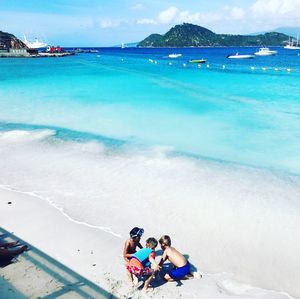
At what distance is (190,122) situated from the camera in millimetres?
25047

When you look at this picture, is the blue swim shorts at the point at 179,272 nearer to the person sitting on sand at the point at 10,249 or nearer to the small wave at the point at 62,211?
the small wave at the point at 62,211

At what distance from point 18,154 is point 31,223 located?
7670mm

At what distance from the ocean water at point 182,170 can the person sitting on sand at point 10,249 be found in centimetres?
217

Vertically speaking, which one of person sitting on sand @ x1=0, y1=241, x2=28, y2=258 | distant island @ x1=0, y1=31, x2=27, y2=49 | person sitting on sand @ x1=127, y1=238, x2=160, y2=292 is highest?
distant island @ x1=0, y1=31, x2=27, y2=49

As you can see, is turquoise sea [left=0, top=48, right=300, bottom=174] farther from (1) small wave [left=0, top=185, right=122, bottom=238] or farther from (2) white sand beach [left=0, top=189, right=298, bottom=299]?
(2) white sand beach [left=0, top=189, right=298, bottom=299]

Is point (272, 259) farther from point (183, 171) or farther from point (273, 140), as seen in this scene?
point (273, 140)

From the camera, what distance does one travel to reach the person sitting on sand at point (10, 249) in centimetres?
845

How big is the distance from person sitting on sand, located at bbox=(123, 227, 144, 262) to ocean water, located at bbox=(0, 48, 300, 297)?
5.24 ft

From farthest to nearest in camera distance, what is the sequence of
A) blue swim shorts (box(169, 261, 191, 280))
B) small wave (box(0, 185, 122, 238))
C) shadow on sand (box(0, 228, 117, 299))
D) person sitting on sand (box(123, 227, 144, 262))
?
1. small wave (box(0, 185, 122, 238))
2. person sitting on sand (box(123, 227, 144, 262))
3. blue swim shorts (box(169, 261, 191, 280))
4. shadow on sand (box(0, 228, 117, 299))

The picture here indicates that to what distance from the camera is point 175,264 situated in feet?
25.8

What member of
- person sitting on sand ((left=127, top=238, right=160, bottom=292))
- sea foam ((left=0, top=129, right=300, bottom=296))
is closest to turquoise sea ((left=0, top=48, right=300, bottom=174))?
sea foam ((left=0, top=129, right=300, bottom=296))

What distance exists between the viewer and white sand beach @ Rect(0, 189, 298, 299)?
7.58m

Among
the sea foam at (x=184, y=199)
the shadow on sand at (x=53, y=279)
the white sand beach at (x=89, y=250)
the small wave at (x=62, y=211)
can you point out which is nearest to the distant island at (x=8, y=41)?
the sea foam at (x=184, y=199)

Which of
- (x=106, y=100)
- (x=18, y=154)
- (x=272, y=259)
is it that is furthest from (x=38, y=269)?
(x=106, y=100)
